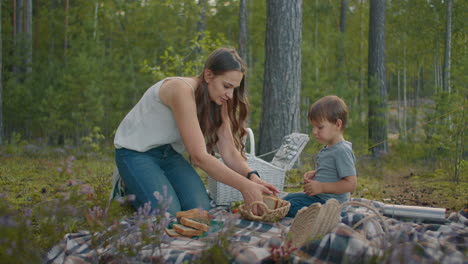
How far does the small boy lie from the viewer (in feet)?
10.7

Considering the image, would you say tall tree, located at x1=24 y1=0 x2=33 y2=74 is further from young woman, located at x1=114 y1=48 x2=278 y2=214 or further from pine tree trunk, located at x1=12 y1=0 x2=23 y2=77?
young woman, located at x1=114 y1=48 x2=278 y2=214

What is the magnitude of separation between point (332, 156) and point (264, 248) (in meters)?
1.30

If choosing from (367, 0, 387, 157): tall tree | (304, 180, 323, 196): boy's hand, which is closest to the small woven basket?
(304, 180, 323, 196): boy's hand

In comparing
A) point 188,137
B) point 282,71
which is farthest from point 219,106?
point 282,71

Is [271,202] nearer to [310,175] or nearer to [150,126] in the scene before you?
[310,175]

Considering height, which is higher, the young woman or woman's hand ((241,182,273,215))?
the young woman

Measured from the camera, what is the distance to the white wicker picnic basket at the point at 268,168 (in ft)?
13.6

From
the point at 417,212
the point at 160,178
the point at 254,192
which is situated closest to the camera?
the point at 254,192

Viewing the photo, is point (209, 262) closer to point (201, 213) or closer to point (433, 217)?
point (201, 213)

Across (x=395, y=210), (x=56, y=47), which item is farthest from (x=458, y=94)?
(x=56, y=47)

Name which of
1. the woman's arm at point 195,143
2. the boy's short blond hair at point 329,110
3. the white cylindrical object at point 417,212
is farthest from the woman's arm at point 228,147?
the white cylindrical object at point 417,212

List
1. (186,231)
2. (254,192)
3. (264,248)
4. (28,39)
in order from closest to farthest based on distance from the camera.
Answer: (264,248) → (186,231) → (254,192) → (28,39)

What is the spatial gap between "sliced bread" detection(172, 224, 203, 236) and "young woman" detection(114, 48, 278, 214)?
45 cm

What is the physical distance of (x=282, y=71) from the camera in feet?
21.0
